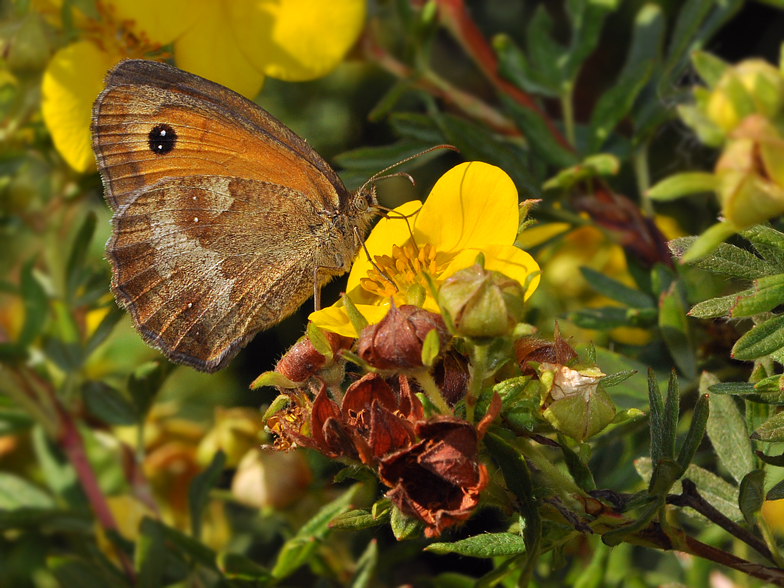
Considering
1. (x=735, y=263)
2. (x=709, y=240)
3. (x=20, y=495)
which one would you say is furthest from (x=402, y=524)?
(x=20, y=495)

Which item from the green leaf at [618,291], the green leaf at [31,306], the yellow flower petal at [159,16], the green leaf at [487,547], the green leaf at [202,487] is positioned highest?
the yellow flower petal at [159,16]

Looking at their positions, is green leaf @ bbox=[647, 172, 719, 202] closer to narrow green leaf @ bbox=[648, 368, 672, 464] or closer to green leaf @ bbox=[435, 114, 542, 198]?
narrow green leaf @ bbox=[648, 368, 672, 464]

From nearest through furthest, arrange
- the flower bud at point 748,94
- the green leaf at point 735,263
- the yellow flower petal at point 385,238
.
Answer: the flower bud at point 748,94 → the green leaf at point 735,263 → the yellow flower petal at point 385,238

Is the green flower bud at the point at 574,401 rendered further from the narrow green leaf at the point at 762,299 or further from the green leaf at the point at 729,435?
the green leaf at the point at 729,435

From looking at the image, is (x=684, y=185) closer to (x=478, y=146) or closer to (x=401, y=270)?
(x=401, y=270)

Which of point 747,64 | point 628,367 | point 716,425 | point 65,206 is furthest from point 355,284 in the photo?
point 65,206

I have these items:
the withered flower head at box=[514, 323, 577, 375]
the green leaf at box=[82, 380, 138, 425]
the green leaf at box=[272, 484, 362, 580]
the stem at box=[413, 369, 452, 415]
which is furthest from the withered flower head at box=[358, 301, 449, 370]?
the green leaf at box=[82, 380, 138, 425]

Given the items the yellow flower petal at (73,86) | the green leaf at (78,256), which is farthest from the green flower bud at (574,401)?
the green leaf at (78,256)
